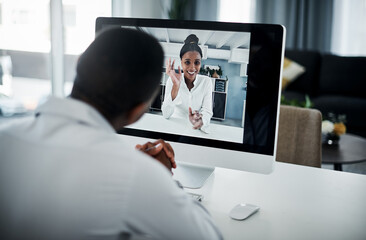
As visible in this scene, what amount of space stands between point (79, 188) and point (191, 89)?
68cm

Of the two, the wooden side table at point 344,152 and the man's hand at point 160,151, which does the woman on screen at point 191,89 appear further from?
the wooden side table at point 344,152

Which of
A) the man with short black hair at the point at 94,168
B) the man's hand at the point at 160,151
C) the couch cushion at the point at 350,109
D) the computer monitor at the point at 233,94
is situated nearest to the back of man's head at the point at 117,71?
the man with short black hair at the point at 94,168

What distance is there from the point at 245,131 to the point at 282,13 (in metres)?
4.18

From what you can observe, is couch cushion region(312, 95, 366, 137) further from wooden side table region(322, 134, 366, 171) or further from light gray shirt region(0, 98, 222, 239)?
light gray shirt region(0, 98, 222, 239)

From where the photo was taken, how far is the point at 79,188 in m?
0.59

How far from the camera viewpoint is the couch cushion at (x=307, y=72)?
→ 15.4 feet

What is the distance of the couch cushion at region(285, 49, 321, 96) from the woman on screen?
3720 mm

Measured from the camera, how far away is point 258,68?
115cm

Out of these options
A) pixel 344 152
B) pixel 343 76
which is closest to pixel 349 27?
pixel 343 76

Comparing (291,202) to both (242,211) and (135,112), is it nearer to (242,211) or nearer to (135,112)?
(242,211)

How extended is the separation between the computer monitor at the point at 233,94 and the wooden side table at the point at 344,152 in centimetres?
129

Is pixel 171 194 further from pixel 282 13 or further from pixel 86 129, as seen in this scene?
pixel 282 13

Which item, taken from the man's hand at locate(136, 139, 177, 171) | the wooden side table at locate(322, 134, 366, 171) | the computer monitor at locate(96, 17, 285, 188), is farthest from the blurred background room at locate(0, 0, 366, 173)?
the man's hand at locate(136, 139, 177, 171)

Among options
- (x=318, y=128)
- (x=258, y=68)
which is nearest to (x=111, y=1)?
(x=318, y=128)
